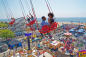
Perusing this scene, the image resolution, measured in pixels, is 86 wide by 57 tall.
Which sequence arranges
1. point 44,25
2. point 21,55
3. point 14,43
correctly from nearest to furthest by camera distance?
point 44,25, point 21,55, point 14,43

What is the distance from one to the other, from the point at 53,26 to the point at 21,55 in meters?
6.86

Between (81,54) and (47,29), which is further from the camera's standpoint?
(81,54)

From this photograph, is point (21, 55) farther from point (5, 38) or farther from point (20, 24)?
point (20, 24)

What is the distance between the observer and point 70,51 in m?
10.9

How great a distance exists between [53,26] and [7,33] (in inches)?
1019

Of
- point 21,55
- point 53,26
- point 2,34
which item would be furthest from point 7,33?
point 53,26

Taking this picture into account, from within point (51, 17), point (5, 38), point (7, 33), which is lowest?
point (5, 38)

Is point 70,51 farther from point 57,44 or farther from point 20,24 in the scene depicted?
point 20,24

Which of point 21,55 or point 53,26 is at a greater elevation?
point 53,26

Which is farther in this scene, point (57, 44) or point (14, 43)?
point (14, 43)

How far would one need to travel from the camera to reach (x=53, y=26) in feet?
21.3

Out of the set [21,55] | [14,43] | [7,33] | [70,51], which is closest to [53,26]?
[70,51]

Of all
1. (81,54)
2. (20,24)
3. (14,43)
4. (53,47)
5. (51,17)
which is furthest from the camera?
(20,24)

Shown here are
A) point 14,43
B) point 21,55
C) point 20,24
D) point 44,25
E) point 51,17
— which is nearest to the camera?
point 51,17
